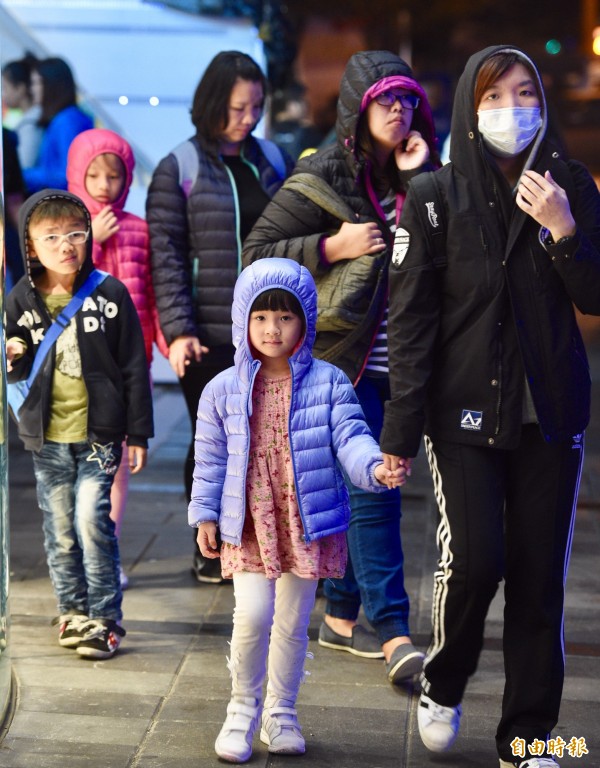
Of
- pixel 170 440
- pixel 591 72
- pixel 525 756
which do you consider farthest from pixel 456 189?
pixel 591 72

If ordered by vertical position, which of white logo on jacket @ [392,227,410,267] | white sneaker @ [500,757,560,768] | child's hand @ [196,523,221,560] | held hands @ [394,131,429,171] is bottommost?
white sneaker @ [500,757,560,768]

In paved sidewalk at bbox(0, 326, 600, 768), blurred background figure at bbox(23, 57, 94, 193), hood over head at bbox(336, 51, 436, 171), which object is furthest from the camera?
blurred background figure at bbox(23, 57, 94, 193)

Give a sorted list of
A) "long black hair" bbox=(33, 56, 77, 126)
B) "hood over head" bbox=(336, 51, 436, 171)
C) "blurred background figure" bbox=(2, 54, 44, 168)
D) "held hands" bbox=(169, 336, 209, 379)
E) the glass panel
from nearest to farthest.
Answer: the glass panel → "hood over head" bbox=(336, 51, 436, 171) → "held hands" bbox=(169, 336, 209, 379) → "long black hair" bbox=(33, 56, 77, 126) → "blurred background figure" bbox=(2, 54, 44, 168)

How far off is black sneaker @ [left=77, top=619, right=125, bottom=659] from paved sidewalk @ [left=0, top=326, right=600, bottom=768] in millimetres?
33

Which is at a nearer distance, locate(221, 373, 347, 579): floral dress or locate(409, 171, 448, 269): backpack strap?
locate(409, 171, 448, 269): backpack strap

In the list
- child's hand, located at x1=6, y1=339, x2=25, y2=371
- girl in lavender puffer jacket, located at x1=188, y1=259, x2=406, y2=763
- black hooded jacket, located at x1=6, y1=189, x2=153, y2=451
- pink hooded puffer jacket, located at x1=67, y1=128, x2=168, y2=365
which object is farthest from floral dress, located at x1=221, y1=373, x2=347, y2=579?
pink hooded puffer jacket, located at x1=67, y1=128, x2=168, y2=365

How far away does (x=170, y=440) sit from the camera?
342 inches

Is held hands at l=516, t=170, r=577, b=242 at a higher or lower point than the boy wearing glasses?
higher

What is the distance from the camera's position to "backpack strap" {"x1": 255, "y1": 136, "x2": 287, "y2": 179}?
5.61m

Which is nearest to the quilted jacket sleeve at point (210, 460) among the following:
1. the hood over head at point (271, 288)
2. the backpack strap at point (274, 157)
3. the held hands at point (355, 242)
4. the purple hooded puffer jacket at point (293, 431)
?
the purple hooded puffer jacket at point (293, 431)

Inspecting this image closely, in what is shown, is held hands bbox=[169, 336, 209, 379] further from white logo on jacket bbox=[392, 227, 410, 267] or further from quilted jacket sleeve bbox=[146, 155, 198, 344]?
white logo on jacket bbox=[392, 227, 410, 267]

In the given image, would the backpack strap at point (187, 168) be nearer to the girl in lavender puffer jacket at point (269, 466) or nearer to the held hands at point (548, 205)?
the girl in lavender puffer jacket at point (269, 466)

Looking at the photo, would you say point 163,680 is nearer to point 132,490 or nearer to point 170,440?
point 132,490

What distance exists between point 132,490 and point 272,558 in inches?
138
